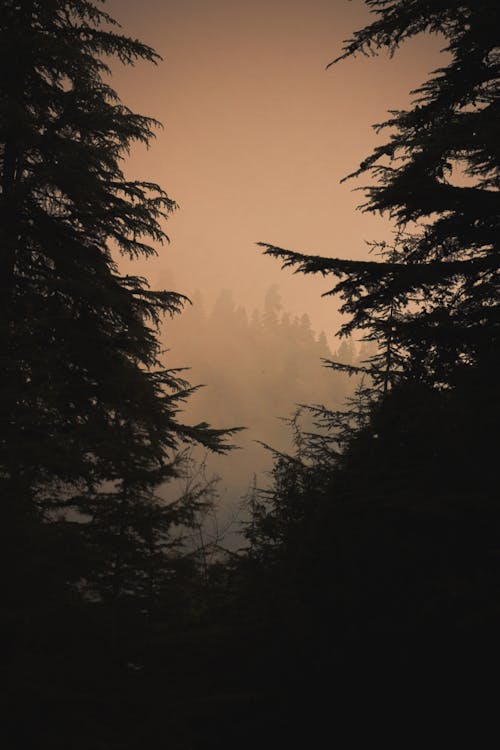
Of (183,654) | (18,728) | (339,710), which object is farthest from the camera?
(183,654)

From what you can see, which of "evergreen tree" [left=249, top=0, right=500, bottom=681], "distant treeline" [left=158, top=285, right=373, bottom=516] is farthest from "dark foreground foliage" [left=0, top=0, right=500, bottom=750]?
"distant treeline" [left=158, top=285, right=373, bottom=516]

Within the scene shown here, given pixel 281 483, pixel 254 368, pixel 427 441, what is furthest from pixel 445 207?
pixel 254 368

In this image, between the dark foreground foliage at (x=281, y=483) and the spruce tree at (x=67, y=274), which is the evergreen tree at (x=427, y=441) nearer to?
the dark foreground foliage at (x=281, y=483)

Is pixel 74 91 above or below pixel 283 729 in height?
above

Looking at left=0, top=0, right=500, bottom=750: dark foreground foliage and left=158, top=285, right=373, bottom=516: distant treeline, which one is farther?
left=158, top=285, right=373, bottom=516: distant treeline

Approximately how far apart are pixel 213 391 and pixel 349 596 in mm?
116189

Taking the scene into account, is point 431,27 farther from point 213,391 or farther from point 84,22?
point 213,391

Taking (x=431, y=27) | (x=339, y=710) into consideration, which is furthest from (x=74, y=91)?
(x=339, y=710)

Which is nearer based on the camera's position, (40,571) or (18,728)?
(18,728)

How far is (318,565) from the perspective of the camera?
13.4ft

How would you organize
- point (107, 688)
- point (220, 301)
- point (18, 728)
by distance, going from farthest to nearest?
point (220, 301), point (107, 688), point (18, 728)

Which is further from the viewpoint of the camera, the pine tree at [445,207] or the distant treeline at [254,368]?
the distant treeline at [254,368]

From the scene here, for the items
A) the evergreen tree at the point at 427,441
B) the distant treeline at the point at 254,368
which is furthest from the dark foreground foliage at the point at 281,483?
the distant treeline at the point at 254,368

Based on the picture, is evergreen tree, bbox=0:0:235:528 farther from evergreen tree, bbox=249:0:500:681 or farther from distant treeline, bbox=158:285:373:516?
distant treeline, bbox=158:285:373:516
